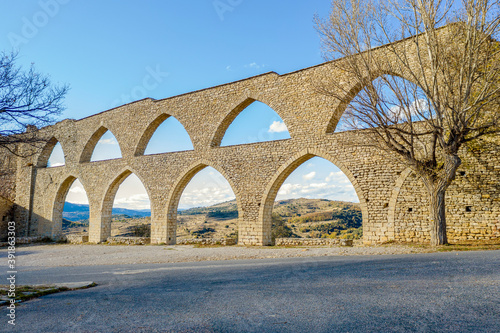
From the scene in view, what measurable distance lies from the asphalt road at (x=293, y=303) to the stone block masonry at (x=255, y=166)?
16.4 ft

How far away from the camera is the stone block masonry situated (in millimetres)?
9961

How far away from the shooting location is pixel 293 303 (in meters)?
3.64

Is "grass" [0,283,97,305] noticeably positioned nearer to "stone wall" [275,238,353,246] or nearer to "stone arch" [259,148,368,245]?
"stone wall" [275,238,353,246]

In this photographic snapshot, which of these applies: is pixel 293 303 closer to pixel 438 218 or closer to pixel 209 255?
pixel 209 255

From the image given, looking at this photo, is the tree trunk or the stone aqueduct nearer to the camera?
the tree trunk

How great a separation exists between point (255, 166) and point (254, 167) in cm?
6

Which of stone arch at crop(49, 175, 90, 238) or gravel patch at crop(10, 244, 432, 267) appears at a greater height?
stone arch at crop(49, 175, 90, 238)

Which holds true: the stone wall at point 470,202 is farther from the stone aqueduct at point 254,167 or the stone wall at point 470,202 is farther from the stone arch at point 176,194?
the stone arch at point 176,194

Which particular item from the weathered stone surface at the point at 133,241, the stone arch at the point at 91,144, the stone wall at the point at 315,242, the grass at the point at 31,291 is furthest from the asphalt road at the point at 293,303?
the stone arch at the point at 91,144

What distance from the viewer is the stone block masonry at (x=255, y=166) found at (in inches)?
392

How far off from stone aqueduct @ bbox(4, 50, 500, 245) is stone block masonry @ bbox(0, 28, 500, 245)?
0.10 feet

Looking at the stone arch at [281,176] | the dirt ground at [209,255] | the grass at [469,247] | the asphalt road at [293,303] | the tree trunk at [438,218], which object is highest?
the stone arch at [281,176]

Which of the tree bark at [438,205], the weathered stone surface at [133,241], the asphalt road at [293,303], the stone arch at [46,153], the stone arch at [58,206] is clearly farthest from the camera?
the stone arch at [46,153]

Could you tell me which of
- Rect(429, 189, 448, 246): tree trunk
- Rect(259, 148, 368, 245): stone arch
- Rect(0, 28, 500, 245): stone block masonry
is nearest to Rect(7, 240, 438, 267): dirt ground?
Rect(429, 189, 448, 246): tree trunk
